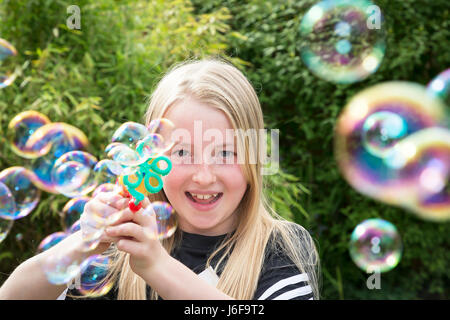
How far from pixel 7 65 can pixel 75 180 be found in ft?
4.51

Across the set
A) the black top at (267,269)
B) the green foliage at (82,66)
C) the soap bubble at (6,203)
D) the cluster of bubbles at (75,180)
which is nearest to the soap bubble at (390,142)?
the green foliage at (82,66)

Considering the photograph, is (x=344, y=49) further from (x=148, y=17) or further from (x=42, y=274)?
(x=42, y=274)

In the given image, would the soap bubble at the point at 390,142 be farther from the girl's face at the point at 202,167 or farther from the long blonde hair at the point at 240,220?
the girl's face at the point at 202,167

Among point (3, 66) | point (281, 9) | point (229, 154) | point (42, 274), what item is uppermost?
point (281, 9)

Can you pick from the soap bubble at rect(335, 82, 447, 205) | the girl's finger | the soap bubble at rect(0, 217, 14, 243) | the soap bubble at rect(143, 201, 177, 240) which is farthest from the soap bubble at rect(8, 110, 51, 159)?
the soap bubble at rect(335, 82, 447, 205)

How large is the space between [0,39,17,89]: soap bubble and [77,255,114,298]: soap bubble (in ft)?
3.87

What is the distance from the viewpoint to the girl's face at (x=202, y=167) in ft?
4.50

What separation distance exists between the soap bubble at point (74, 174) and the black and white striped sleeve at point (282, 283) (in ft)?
2.12

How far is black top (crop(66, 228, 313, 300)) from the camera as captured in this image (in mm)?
1342

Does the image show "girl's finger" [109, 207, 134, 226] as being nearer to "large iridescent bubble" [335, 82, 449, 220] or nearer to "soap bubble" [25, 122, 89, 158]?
"soap bubble" [25, 122, 89, 158]
